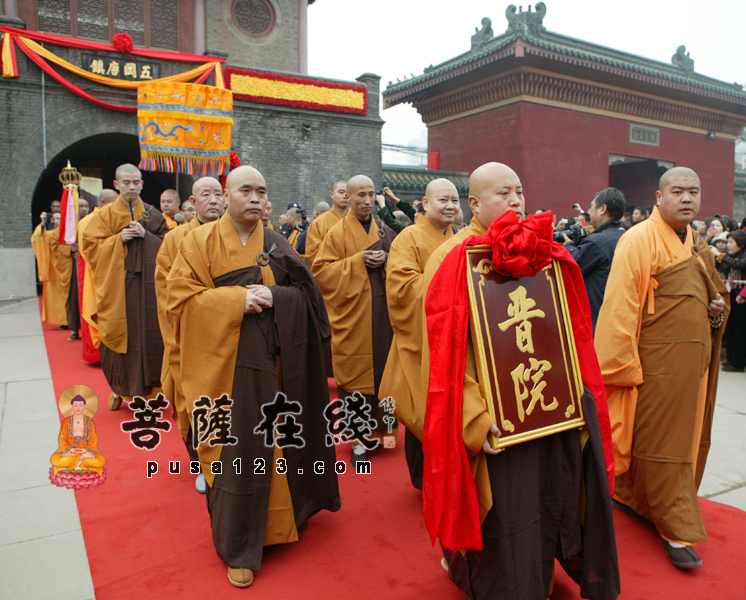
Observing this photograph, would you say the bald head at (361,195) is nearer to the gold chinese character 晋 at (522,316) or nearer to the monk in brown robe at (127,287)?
the monk in brown robe at (127,287)

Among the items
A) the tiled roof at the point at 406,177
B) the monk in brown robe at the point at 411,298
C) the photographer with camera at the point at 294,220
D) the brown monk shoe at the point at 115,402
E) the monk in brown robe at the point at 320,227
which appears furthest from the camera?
the tiled roof at the point at 406,177

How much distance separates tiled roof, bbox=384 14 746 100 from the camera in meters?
12.8

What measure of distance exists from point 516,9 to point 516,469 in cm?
1396

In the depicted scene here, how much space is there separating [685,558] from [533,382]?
1245 mm

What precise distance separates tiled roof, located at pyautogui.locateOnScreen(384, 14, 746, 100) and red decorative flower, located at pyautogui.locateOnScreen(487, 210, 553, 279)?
1202 centimetres

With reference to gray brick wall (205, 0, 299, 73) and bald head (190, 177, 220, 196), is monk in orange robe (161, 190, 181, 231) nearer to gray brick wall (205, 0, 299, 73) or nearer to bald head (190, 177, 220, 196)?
bald head (190, 177, 220, 196)

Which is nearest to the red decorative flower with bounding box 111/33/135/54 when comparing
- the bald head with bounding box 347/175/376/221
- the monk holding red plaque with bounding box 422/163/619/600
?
the bald head with bounding box 347/175/376/221

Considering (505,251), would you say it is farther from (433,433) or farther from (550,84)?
(550,84)

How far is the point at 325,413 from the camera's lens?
273 cm

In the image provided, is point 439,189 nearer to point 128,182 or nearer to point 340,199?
point 340,199

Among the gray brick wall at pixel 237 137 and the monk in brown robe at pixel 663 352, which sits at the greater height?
the gray brick wall at pixel 237 137

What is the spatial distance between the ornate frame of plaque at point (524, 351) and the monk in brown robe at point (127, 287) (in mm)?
3309

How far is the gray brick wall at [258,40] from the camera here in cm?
1307

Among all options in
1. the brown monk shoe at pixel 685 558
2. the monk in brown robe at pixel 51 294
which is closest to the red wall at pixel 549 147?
the monk in brown robe at pixel 51 294
